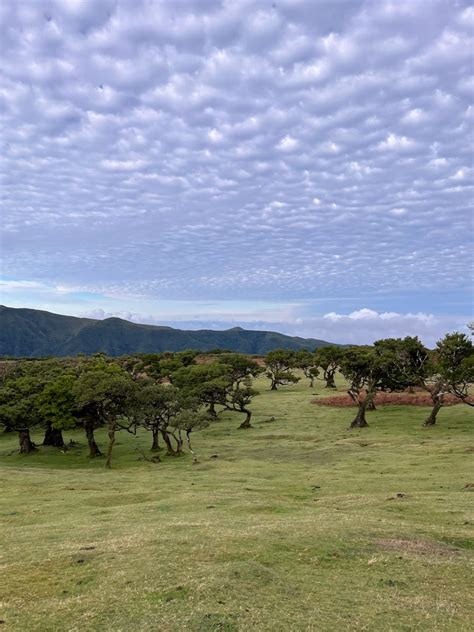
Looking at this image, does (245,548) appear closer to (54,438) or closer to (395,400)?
(54,438)

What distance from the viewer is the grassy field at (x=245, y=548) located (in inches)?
396

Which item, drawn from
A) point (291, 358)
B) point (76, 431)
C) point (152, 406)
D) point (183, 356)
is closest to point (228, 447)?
point (152, 406)

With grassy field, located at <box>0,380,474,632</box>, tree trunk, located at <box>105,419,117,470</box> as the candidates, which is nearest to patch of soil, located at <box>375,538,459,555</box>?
grassy field, located at <box>0,380,474,632</box>

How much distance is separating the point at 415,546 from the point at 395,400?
187 feet

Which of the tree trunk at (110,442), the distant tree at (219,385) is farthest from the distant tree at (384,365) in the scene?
the tree trunk at (110,442)

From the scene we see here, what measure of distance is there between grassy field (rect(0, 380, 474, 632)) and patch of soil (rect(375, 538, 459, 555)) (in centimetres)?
7

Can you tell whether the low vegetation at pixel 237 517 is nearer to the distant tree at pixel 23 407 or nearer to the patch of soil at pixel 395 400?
the distant tree at pixel 23 407

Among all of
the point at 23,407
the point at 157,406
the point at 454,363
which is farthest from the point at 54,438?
the point at 454,363

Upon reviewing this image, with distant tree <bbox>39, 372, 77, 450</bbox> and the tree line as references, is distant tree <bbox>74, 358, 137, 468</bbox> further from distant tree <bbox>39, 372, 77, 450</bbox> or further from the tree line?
distant tree <bbox>39, 372, 77, 450</bbox>

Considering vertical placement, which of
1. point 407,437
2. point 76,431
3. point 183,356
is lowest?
point 76,431

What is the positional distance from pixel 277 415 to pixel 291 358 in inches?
1566

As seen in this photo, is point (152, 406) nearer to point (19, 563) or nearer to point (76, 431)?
point (76, 431)

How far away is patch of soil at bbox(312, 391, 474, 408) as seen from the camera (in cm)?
6521

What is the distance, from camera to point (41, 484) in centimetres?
3172
